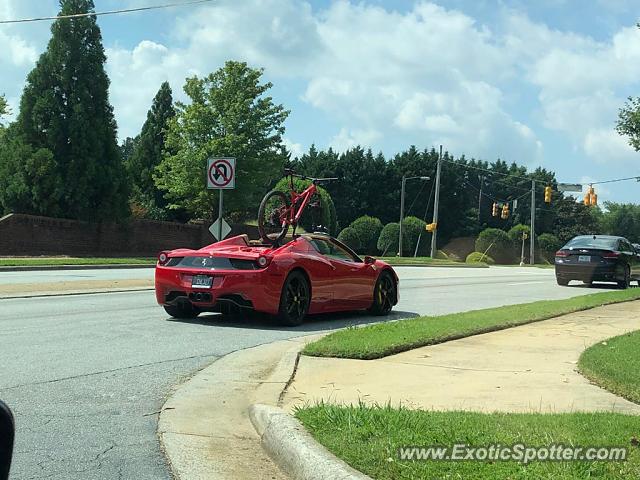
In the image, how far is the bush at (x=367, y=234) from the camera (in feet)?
212

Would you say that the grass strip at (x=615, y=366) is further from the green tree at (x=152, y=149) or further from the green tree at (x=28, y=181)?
the green tree at (x=152, y=149)

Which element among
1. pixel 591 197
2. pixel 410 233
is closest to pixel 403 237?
pixel 410 233

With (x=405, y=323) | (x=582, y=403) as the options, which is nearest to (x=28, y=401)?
(x=582, y=403)

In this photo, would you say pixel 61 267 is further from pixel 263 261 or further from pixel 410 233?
pixel 410 233

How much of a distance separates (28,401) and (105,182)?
31493mm

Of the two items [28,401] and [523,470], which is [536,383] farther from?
[28,401]

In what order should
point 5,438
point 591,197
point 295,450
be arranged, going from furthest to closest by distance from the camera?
point 591,197, point 295,450, point 5,438

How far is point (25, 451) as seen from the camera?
4.75 meters

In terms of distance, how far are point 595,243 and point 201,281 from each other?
616 inches

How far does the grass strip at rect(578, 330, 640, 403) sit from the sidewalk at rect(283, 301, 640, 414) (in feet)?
0.33

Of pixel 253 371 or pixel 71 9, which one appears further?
pixel 71 9

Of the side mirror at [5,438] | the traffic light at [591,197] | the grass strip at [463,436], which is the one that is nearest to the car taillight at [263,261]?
the grass strip at [463,436]

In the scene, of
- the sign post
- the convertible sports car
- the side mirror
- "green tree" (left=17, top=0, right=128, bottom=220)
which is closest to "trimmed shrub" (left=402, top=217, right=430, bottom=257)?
"green tree" (left=17, top=0, right=128, bottom=220)

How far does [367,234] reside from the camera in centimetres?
6494
